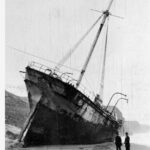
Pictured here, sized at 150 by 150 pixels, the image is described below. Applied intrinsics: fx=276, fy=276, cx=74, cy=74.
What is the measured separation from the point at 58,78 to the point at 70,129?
338 cm

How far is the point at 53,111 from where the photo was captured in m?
17.3

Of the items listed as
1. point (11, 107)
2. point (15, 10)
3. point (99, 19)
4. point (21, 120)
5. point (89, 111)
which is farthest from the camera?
point (11, 107)

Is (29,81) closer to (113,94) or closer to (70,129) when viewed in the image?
(70,129)

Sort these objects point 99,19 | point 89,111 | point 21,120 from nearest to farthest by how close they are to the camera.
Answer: point 89,111, point 99,19, point 21,120

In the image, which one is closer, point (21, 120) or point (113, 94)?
point (113, 94)

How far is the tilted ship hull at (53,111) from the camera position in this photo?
55.1ft

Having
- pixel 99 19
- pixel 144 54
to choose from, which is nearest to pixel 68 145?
pixel 144 54

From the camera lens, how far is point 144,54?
1936cm

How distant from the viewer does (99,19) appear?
77.9ft

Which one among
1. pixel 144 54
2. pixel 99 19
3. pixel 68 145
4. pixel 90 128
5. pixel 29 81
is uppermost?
pixel 99 19

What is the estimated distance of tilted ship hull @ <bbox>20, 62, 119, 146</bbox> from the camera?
1678 cm

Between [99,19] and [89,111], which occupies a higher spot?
[99,19]

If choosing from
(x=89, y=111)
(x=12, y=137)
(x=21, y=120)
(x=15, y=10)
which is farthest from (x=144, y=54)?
(x=21, y=120)

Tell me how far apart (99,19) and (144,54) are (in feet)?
20.2
